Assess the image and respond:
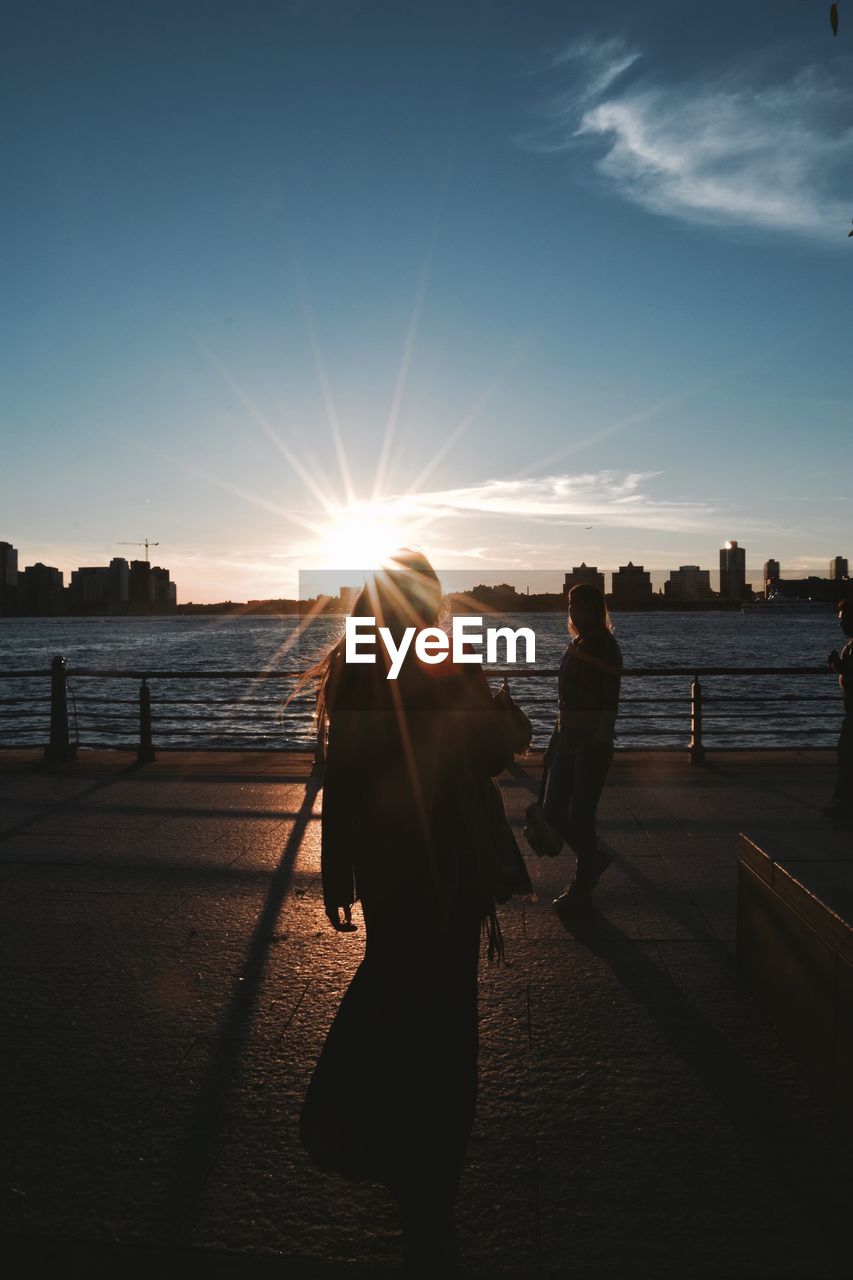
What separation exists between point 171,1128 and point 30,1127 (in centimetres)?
47

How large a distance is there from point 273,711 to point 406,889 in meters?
29.0

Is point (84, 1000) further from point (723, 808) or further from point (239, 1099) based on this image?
point (723, 808)

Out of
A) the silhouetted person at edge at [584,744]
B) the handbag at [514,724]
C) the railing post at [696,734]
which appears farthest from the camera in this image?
the railing post at [696,734]

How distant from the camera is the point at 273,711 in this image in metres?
31.5

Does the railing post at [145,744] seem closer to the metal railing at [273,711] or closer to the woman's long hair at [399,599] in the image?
the metal railing at [273,711]

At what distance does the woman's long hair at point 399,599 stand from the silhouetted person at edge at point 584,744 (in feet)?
8.83

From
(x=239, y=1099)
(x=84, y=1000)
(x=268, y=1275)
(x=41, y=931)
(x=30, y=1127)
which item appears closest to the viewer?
(x=268, y=1275)

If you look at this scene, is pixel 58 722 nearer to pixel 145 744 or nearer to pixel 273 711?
pixel 145 744

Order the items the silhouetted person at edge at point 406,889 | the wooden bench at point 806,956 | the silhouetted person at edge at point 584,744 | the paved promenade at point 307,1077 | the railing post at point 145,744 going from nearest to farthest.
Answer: the paved promenade at point 307,1077 → the silhouetted person at edge at point 406,889 → the wooden bench at point 806,956 → the silhouetted person at edge at point 584,744 → the railing post at point 145,744

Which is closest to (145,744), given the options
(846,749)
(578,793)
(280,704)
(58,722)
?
(58,722)

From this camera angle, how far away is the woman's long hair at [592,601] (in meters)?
5.83

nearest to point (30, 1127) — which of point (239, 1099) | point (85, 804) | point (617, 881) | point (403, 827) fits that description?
point (239, 1099)

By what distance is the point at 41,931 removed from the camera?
527 cm

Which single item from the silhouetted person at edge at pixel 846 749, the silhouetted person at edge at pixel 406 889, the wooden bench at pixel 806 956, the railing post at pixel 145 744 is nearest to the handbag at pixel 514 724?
the silhouetted person at edge at pixel 406 889
